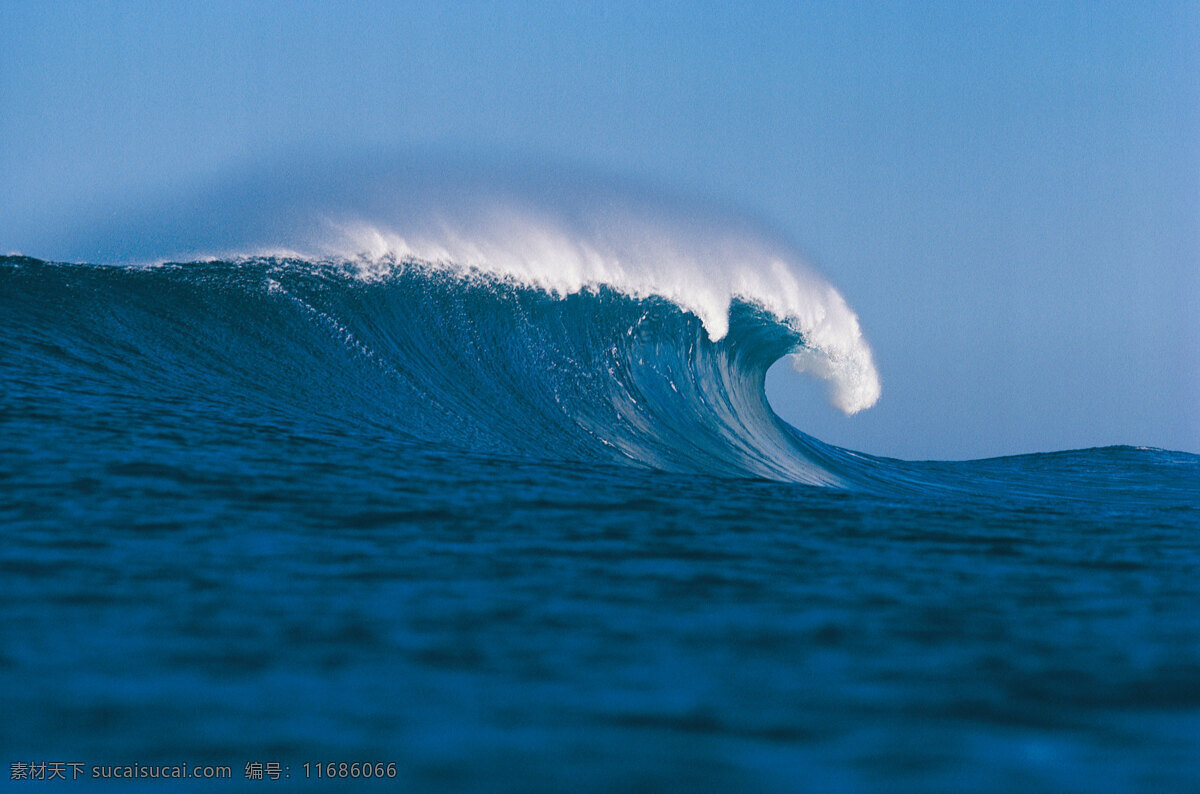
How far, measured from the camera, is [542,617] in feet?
7.45

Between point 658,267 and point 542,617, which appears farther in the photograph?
point 658,267

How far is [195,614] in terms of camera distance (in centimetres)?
219

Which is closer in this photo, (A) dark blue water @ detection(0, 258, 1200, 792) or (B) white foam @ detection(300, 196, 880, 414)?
(A) dark blue water @ detection(0, 258, 1200, 792)

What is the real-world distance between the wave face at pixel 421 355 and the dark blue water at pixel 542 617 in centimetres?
90

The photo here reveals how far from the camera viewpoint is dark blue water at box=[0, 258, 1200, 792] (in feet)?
5.30

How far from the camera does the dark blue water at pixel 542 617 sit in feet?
5.30

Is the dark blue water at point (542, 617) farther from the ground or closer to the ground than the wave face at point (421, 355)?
closer to the ground

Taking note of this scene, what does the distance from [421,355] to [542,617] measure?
6031mm

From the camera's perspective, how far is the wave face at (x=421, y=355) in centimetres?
641

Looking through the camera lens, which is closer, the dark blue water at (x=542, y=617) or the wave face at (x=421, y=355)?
the dark blue water at (x=542, y=617)

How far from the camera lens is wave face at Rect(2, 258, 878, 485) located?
6414mm

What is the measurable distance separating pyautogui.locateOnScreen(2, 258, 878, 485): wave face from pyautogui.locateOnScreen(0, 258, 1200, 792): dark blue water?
90cm

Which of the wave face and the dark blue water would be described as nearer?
the dark blue water

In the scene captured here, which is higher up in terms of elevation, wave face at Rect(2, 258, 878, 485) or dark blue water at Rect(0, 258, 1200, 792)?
wave face at Rect(2, 258, 878, 485)
